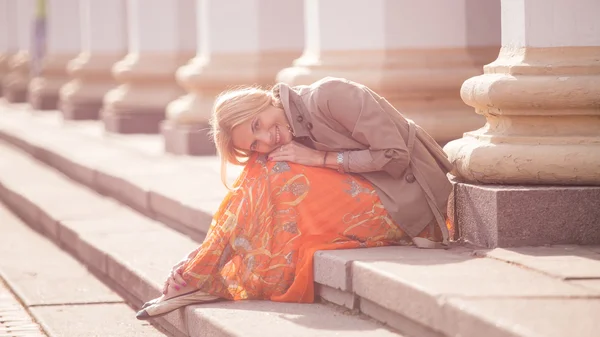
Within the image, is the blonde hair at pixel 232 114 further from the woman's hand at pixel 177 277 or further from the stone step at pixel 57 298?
the stone step at pixel 57 298

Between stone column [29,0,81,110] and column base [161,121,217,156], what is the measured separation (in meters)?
9.22

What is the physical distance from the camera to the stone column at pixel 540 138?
18.1ft

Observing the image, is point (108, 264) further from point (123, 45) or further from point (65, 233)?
point (123, 45)

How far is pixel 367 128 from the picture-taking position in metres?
5.75

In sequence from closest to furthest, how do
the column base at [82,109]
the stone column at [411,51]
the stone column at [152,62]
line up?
1. the stone column at [411,51]
2. the stone column at [152,62]
3. the column base at [82,109]

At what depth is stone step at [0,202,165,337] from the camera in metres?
6.43

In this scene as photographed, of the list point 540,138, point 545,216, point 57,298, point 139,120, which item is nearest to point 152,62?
point 139,120

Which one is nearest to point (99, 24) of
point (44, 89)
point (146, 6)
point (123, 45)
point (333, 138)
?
point (123, 45)

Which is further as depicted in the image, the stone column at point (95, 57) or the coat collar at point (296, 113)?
the stone column at point (95, 57)

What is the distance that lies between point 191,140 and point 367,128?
589cm

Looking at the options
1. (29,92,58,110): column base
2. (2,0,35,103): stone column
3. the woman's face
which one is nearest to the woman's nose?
the woman's face

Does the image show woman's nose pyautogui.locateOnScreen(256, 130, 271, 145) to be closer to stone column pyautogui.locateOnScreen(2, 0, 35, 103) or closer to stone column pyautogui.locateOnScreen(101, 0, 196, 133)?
stone column pyautogui.locateOnScreen(101, 0, 196, 133)

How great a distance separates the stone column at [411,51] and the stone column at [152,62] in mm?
6040

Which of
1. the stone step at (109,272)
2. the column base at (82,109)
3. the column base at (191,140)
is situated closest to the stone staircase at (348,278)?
the stone step at (109,272)
